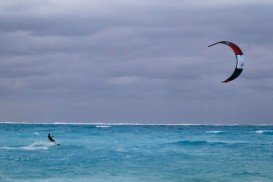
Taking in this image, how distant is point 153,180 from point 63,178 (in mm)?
3519

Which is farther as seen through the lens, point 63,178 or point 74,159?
point 74,159

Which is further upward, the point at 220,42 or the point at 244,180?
the point at 220,42

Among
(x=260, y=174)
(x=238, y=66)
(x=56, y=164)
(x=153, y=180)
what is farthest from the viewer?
(x=56, y=164)

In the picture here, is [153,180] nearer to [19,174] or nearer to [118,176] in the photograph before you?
[118,176]

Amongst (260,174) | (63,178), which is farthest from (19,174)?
(260,174)

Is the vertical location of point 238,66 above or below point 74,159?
above

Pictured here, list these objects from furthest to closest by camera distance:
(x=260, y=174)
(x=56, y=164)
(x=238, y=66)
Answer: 1. (x=56, y=164)
2. (x=260, y=174)
3. (x=238, y=66)

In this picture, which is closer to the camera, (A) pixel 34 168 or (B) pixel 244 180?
(B) pixel 244 180

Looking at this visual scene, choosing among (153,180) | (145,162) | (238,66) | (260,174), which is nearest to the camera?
(238,66)

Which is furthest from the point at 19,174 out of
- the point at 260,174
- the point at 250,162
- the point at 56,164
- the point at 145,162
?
the point at 250,162

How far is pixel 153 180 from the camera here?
1944 centimetres

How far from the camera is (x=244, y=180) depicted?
19609 mm

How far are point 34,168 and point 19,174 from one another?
209 cm

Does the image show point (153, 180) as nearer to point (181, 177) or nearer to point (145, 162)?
point (181, 177)
